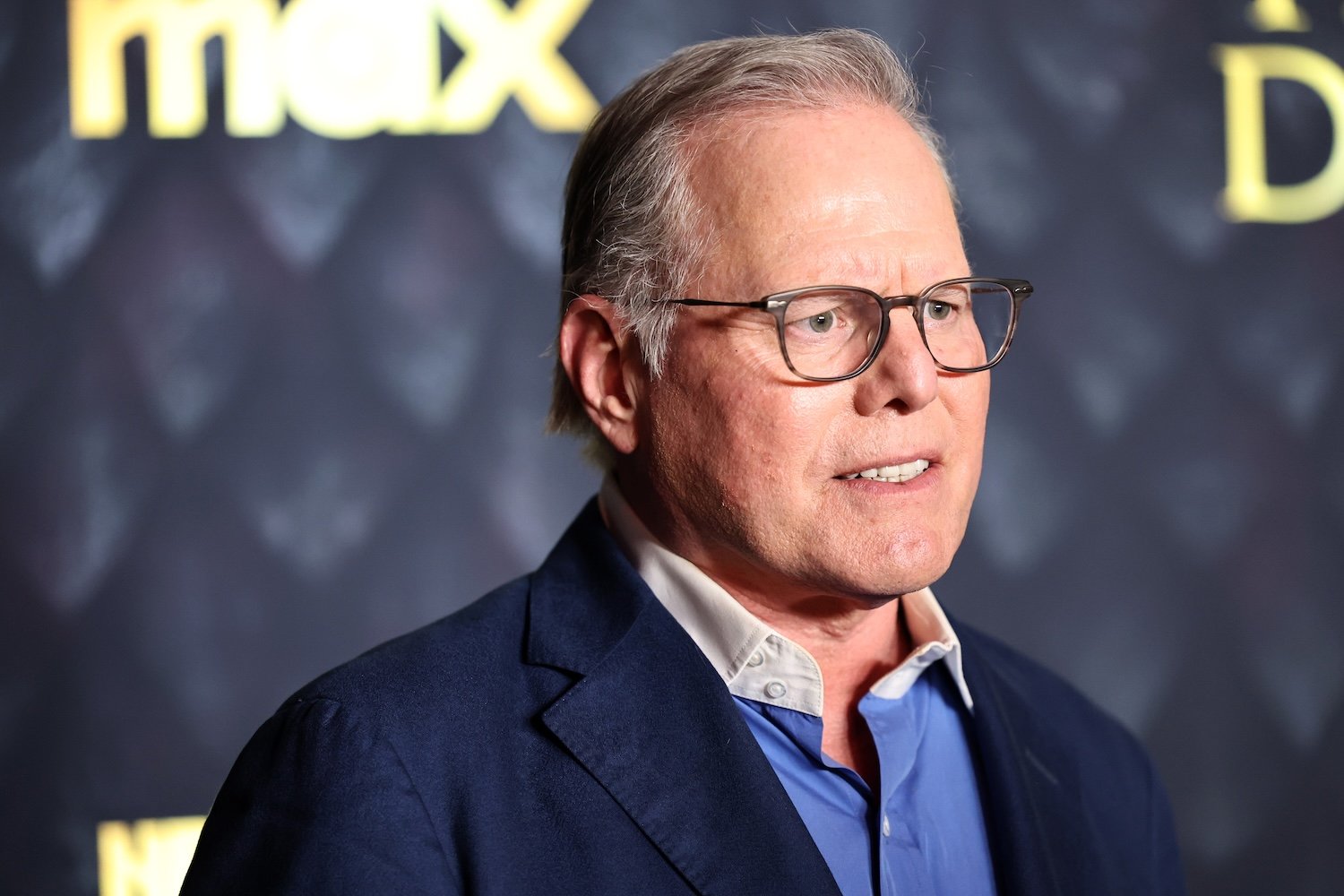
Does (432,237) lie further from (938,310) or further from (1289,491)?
(1289,491)

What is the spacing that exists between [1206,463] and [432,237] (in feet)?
3.93

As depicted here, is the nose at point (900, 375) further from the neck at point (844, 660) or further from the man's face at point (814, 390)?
the neck at point (844, 660)

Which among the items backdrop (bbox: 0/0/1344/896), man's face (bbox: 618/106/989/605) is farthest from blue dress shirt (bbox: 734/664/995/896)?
backdrop (bbox: 0/0/1344/896)

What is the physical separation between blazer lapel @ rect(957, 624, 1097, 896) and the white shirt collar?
0.07 metres

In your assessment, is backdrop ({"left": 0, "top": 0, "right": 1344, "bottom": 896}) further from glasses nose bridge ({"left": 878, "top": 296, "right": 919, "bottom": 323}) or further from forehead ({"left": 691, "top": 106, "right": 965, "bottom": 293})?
glasses nose bridge ({"left": 878, "top": 296, "right": 919, "bottom": 323})

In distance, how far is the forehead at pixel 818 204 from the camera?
3.99 ft

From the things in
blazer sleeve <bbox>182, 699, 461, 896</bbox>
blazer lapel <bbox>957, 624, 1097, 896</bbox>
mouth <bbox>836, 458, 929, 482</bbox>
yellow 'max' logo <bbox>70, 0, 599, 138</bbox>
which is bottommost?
blazer lapel <bbox>957, 624, 1097, 896</bbox>

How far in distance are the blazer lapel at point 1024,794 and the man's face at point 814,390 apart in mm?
243

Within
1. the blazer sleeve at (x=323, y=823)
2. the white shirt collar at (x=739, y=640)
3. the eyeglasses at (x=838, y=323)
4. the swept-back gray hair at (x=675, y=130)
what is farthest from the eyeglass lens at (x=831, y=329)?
the blazer sleeve at (x=323, y=823)

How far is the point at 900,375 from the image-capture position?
120 cm

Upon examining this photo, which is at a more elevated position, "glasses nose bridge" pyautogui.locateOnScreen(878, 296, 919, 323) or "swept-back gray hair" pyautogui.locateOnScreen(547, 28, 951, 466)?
"swept-back gray hair" pyautogui.locateOnScreen(547, 28, 951, 466)

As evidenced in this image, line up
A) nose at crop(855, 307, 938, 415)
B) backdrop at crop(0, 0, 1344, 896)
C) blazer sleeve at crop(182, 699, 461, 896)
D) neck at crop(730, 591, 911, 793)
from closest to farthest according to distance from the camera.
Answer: blazer sleeve at crop(182, 699, 461, 896) → nose at crop(855, 307, 938, 415) → neck at crop(730, 591, 911, 793) → backdrop at crop(0, 0, 1344, 896)

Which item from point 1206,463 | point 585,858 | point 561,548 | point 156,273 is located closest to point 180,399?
point 156,273

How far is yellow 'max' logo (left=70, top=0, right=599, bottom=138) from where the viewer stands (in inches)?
72.0
